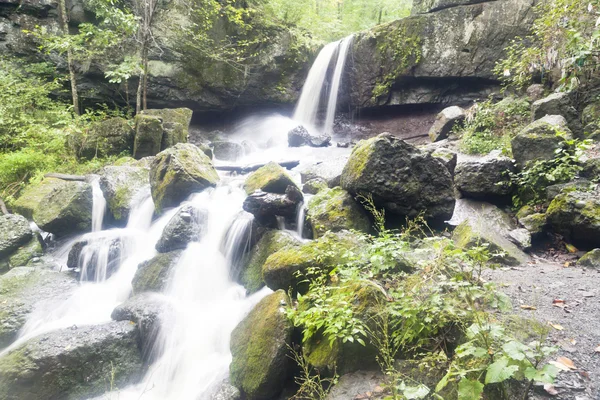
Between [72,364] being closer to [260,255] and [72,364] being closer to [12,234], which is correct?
[260,255]

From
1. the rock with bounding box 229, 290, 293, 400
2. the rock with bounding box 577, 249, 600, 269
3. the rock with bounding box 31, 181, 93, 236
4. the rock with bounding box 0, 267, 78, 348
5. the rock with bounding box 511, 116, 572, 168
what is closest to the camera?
the rock with bounding box 229, 290, 293, 400

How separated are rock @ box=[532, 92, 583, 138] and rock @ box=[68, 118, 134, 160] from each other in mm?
10190

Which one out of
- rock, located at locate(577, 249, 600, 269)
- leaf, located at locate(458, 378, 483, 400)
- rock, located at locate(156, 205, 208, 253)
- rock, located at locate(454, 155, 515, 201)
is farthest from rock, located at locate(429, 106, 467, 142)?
leaf, located at locate(458, 378, 483, 400)

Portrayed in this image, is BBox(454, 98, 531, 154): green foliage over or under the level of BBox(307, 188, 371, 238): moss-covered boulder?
over

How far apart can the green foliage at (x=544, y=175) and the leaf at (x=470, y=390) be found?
15.1 feet

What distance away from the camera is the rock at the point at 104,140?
31.1 ft

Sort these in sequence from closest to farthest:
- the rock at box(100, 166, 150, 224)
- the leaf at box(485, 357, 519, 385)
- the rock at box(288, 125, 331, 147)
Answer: the leaf at box(485, 357, 519, 385)
the rock at box(100, 166, 150, 224)
the rock at box(288, 125, 331, 147)

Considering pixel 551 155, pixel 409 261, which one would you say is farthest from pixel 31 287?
pixel 551 155

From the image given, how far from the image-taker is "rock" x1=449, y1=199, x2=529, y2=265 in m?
4.23

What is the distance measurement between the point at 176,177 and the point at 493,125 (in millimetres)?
7779

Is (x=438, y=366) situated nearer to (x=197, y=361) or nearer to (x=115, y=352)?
(x=197, y=361)

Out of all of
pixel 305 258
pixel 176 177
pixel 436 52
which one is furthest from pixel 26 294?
pixel 436 52

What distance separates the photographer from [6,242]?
20.7 feet

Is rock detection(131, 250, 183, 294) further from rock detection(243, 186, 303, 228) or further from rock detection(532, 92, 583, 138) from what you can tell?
rock detection(532, 92, 583, 138)
